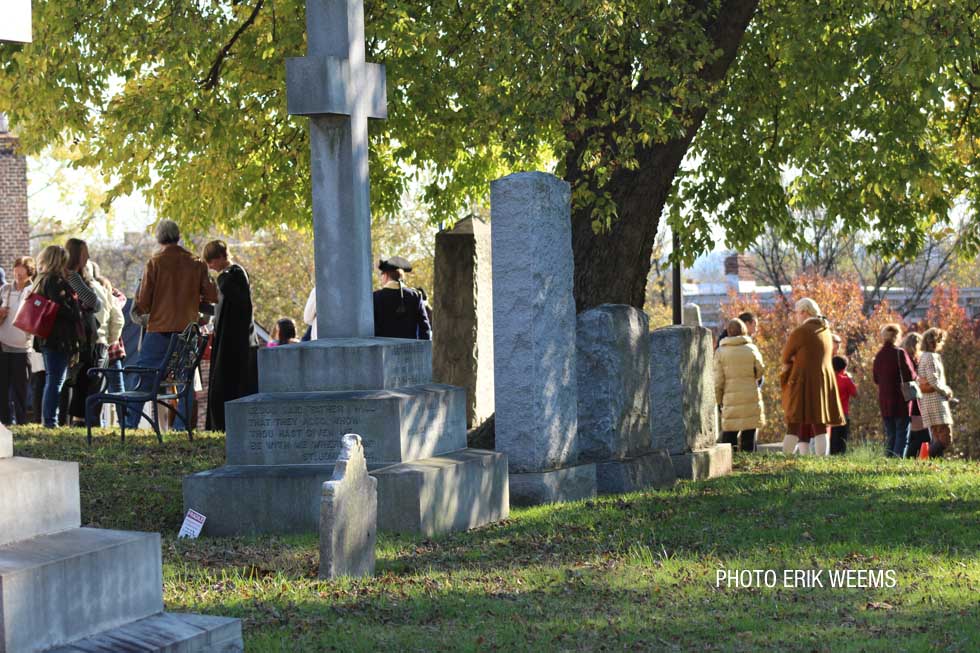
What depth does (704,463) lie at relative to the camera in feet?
40.1

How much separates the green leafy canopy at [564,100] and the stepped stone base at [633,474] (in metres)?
2.28

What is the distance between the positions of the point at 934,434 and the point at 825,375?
1841 millimetres

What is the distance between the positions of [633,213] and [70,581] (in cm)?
870

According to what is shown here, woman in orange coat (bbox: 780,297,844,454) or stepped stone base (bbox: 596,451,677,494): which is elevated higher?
woman in orange coat (bbox: 780,297,844,454)

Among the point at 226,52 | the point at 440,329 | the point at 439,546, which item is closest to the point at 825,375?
the point at 440,329

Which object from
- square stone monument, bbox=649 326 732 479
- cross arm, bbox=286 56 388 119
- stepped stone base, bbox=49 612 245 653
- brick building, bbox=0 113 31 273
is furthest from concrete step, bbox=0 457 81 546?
brick building, bbox=0 113 31 273

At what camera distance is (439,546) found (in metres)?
8.04

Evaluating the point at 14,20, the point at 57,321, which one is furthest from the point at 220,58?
the point at 14,20

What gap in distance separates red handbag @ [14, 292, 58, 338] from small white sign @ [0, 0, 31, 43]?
28.8 ft

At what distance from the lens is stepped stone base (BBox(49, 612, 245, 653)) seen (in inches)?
186

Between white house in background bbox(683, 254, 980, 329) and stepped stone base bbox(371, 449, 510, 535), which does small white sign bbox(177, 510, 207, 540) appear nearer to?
stepped stone base bbox(371, 449, 510, 535)

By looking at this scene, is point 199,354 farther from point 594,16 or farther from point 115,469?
point 594,16

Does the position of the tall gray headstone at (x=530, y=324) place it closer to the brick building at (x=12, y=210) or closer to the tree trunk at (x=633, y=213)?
the tree trunk at (x=633, y=213)

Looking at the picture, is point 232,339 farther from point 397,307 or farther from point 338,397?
point 338,397
